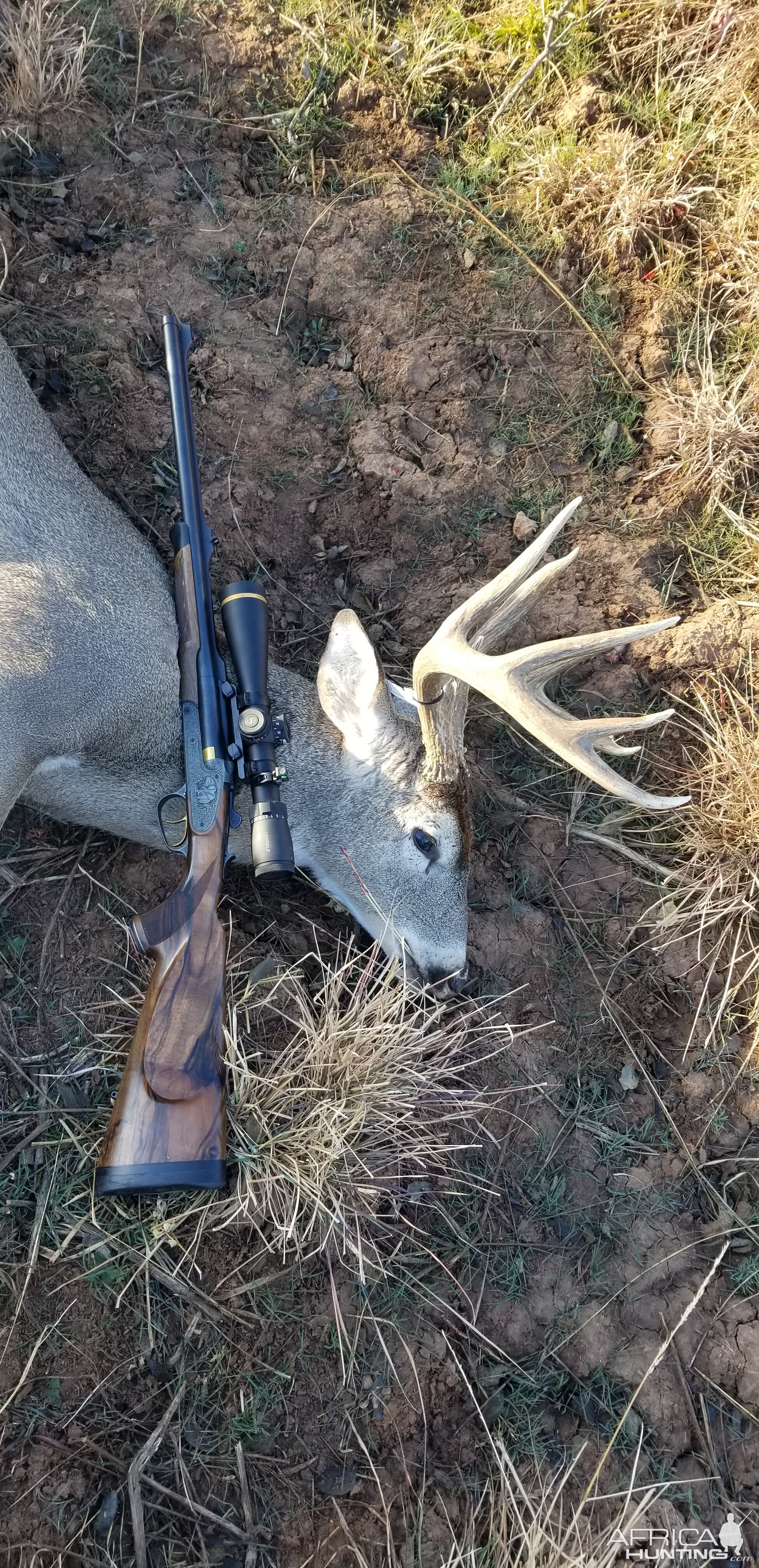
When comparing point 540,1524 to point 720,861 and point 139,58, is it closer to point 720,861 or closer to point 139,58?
point 720,861

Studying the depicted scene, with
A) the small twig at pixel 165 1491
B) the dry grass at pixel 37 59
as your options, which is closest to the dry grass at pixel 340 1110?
the small twig at pixel 165 1491

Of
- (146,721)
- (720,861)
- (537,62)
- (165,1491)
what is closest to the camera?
(165,1491)

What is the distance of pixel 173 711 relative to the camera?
392 centimetres

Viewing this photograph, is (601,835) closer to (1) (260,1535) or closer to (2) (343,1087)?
(2) (343,1087)

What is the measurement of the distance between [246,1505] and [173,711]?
9.63ft

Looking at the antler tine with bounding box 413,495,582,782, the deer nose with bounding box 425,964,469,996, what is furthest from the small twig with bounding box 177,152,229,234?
the deer nose with bounding box 425,964,469,996

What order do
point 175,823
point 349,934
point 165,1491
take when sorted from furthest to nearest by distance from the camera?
point 349,934
point 175,823
point 165,1491

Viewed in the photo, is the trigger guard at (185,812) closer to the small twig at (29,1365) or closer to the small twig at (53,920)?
the small twig at (53,920)

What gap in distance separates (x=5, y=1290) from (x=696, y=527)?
4567 mm

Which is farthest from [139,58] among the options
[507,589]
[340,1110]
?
[340,1110]

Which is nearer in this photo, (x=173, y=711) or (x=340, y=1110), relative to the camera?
(x=340, y=1110)

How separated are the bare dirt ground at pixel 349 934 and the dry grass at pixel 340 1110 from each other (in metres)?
0.17

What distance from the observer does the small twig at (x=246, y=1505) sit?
324 cm

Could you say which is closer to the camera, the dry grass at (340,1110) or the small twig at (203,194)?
the dry grass at (340,1110)
